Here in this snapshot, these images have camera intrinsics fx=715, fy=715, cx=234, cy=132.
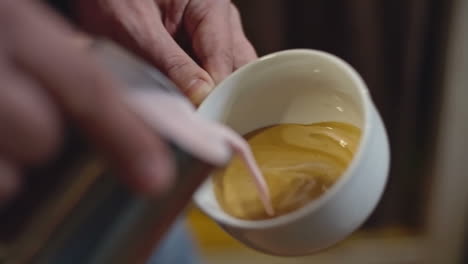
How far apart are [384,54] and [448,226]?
327 millimetres

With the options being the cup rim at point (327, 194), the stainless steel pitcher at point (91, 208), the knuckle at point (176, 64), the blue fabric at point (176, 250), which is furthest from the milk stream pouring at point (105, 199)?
the blue fabric at point (176, 250)

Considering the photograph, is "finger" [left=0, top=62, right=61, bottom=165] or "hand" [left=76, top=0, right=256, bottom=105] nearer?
"finger" [left=0, top=62, right=61, bottom=165]

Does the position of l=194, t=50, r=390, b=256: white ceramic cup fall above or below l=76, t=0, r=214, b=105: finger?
below

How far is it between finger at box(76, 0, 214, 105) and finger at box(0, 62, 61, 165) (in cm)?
30

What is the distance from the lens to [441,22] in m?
0.94

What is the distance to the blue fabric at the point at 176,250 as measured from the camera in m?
0.68

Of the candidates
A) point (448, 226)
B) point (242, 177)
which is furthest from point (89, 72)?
point (448, 226)

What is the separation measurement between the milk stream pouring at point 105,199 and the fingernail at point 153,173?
2 centimetres

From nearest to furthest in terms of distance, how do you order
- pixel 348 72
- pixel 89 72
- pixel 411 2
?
pixel 89 72, pixel 348 72, pixel 411 2

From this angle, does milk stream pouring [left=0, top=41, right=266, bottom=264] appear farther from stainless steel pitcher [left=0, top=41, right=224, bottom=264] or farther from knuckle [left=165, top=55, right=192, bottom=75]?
knuckle [left=165, top=55, right=192, bottom=75]

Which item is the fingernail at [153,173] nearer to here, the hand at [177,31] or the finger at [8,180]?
the finger at [8,180]

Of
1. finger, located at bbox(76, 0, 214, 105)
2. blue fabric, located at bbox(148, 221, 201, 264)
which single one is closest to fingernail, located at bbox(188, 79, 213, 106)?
finger, located at bbox(76, 0, 214, 105)

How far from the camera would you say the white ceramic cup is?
0.43 metres

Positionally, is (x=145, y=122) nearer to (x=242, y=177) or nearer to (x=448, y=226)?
(x=242, y=177)
